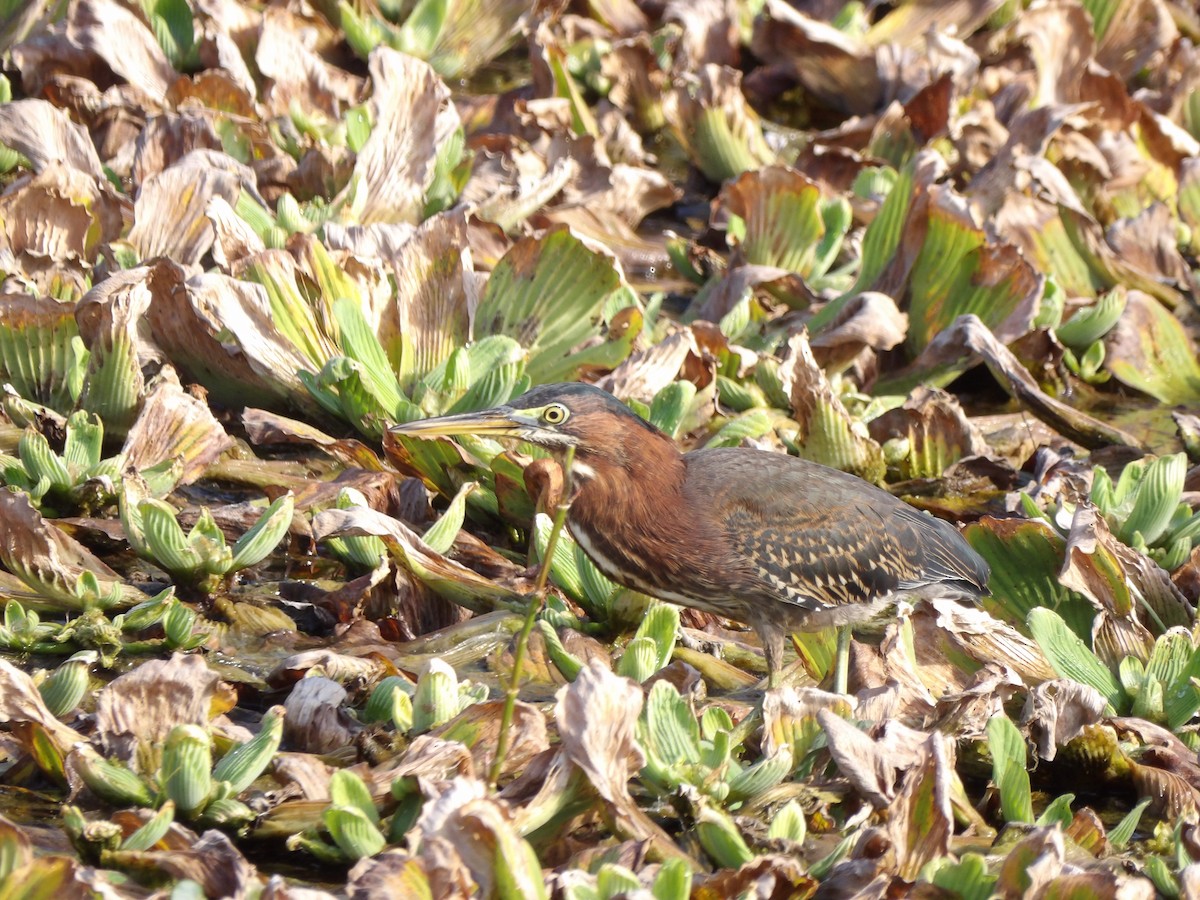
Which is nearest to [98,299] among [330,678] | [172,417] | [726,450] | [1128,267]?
[172,417]

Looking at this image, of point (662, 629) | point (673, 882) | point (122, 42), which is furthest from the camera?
point (122, 42)

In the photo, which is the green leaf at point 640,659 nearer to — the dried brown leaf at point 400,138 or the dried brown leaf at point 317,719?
the dried brown leaf at point 317,719

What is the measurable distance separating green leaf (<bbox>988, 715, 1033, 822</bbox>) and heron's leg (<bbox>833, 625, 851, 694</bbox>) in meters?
0.59

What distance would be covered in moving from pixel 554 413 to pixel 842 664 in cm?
104

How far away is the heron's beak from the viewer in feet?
14.0

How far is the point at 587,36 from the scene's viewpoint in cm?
816

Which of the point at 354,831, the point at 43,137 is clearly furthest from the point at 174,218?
the point at 354,831

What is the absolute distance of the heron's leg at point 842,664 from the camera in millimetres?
4285

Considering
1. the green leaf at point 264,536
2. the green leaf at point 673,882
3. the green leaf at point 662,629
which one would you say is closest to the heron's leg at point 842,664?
the green leaf at point 662,629

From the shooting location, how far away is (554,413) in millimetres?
4375

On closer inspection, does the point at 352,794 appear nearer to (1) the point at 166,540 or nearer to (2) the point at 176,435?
(1) the point at 166,540

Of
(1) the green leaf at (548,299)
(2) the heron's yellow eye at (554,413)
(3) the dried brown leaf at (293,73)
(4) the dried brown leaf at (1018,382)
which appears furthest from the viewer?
(3) the dried brown leaf at (293,73)

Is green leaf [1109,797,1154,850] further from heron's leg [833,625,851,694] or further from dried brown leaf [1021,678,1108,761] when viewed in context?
heron's leg [833,625,851,694]

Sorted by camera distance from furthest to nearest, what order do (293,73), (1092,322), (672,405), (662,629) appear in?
(293,73) → (1092,322) → (672,405) → (662,629)
